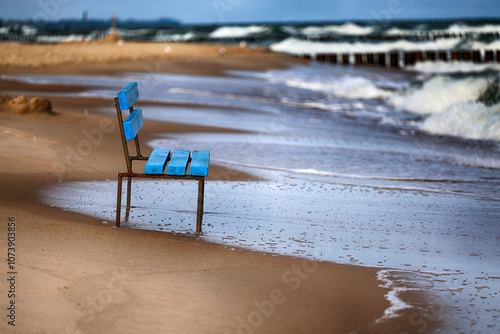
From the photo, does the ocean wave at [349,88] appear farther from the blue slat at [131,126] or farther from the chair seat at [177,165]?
the chair seat at [177,165]

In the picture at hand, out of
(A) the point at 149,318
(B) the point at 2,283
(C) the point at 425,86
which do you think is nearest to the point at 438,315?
(A) the point at 149,318

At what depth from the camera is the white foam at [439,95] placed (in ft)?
57.0

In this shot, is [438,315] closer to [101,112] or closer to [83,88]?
[101,112]

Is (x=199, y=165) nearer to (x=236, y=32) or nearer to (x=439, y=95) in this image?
(x=439, y=95)

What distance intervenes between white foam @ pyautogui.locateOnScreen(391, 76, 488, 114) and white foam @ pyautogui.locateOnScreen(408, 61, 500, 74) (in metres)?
15.4

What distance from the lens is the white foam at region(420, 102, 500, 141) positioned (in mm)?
12289

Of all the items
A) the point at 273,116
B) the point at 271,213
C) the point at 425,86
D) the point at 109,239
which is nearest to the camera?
the point at 109,239

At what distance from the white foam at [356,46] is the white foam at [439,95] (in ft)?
101

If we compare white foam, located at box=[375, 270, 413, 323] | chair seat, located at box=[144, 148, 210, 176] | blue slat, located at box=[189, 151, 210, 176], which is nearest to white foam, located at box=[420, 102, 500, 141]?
blue slat, located at box=[189, 151, 210, 176]

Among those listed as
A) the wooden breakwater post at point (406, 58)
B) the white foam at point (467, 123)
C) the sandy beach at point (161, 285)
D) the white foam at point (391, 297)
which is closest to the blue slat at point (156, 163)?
the sandy beach at point (161, 285)

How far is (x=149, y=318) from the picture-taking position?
3.56 m

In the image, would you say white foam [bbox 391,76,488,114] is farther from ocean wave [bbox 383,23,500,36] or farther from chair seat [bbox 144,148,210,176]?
ocean wave [bbox 383,23,500,36]

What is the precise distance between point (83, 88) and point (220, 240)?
41.5ft

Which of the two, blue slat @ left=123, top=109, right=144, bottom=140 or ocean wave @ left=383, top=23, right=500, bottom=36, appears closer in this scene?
blue slat @ left=123, top=109, right=144, bottom=140
